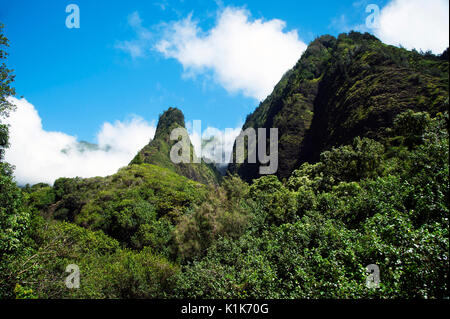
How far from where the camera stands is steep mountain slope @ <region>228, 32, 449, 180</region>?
50.2 metres

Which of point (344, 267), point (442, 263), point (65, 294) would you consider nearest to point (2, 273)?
point (65, 294)

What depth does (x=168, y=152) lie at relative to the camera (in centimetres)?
14950

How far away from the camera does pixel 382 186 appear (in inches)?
695

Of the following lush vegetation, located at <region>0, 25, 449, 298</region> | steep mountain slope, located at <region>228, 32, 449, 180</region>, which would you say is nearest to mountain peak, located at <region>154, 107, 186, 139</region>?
steep mountain slope, located at <region>228, 32, 449, 180</region>

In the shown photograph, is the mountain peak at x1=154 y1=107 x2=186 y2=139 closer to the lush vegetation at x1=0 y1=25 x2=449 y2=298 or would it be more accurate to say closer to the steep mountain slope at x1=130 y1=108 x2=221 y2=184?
the steep mountain slope at x1=130 y1=108 x2=221 y2=184

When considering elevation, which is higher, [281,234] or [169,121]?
[169,121]

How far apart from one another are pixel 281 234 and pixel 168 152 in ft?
457

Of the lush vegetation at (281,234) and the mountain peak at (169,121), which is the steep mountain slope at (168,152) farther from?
the lush vegetation at (281,234)

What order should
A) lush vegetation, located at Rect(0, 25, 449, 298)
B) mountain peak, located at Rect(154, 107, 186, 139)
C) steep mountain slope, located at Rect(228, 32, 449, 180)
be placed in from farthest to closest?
mountain peak, located at Rect(154, 107, 186, 139)
steep mountain slope, located at Rect(228, 32, 449, 180)
lush vegetation, located at Rect(0, 25, 449, 298)

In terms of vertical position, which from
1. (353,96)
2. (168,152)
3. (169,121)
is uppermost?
(169,121)

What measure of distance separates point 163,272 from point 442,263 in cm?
1988

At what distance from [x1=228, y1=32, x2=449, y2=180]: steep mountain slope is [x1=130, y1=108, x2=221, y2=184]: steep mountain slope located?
45609mm

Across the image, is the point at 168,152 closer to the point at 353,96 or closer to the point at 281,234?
the point at 353,96

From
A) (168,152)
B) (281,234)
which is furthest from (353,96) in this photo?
(168,152)
